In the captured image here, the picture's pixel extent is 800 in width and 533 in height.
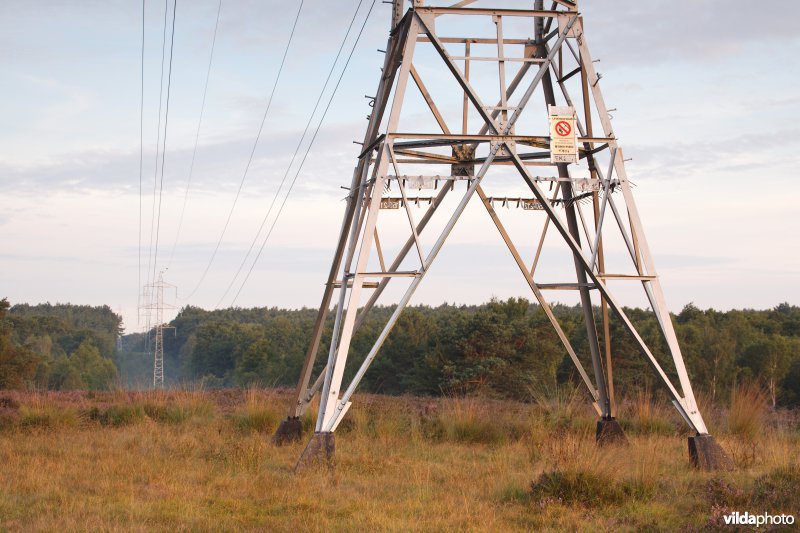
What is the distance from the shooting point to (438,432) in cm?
1360

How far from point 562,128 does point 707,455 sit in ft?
14.9

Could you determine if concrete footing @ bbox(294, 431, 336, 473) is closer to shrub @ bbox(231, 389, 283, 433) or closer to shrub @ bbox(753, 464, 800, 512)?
shrub @ bbox(231, 389, 283, 433)

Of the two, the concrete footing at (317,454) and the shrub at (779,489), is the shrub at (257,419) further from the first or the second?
the shrub at (779,489)

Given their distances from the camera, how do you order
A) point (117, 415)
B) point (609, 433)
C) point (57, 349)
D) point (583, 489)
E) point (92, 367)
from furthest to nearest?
point (57, 349) < point (92, 367) < point (117, 415) < point (609, 433) < point (583, 489)

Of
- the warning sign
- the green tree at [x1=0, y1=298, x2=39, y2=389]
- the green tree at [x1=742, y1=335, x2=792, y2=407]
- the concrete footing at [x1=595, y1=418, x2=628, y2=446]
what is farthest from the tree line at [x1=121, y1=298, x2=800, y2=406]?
the warning sign

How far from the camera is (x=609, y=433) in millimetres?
12359

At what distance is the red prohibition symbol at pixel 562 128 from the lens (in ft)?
36.5

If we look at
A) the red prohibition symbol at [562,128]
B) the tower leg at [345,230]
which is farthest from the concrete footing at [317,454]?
the red prohibition symbol at [562,128]

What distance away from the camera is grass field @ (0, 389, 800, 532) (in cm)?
773

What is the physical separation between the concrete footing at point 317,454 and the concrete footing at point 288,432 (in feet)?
8.58

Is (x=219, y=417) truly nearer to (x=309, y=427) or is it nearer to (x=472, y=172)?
(x=309, y=427)

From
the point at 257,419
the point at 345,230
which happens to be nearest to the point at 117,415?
the point at 257,419

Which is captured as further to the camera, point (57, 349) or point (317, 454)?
point (57, 349)

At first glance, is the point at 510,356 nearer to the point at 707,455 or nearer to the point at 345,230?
the point at 345,230
